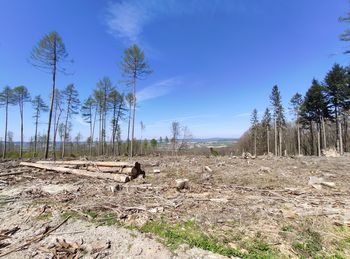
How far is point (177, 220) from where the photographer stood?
431cm

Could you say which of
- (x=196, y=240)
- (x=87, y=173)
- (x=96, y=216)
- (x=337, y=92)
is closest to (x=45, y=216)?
(x=96, y=216)

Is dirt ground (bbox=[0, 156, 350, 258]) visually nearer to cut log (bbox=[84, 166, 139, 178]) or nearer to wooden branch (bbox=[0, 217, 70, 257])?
wooden branch (bbox=[0, 217, 70, 257])

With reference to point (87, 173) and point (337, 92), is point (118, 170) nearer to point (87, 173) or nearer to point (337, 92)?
point (87, 173)

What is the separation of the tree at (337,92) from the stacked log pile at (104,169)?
28.9 metres

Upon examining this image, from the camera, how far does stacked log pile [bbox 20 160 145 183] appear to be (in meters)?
8.13

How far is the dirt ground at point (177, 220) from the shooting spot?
3.39 metres

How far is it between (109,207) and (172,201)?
1.54 m

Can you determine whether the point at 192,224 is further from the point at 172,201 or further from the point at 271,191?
the point at 271,191

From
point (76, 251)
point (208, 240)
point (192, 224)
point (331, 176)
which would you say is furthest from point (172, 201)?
point (331, 176)

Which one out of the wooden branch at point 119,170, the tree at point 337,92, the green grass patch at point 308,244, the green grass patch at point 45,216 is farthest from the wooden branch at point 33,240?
the tree at point 337,92

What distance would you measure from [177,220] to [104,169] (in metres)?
5.60

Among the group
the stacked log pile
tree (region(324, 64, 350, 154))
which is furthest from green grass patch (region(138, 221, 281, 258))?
tree (region(324, 64, 350, 154))

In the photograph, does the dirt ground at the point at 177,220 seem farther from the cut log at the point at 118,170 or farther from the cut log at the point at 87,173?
the cut log at the point at 118,170

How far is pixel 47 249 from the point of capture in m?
3.51
